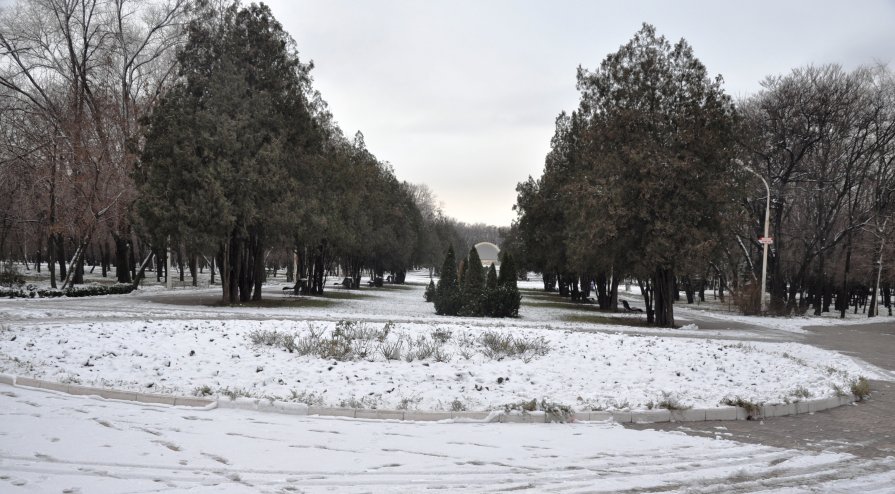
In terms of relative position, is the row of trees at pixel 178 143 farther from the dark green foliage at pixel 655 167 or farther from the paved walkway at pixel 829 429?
the paved walkway at pixel 829 429

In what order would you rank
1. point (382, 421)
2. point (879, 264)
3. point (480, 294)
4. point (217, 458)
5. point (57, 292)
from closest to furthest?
point (217, 458) < point (382, 421) < point (480, 294) < point (57, 292) < point (879, 264)

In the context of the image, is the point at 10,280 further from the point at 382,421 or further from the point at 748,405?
the point at 748,405

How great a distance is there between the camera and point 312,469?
5543mm

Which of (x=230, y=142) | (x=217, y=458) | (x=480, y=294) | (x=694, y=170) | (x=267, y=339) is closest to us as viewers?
(x=217, y=458)

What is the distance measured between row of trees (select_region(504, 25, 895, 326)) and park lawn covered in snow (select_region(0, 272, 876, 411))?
11466 mm

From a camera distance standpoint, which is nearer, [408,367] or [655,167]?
[408,367]

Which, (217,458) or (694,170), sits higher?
(694,170)

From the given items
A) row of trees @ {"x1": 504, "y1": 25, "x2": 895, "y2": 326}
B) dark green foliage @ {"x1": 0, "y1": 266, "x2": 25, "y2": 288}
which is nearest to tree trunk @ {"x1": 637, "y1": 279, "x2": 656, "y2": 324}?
row of trees @ {"x1": 504, "y1": 25, "x2": 895, "y2": 326}

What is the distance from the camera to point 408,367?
32.9 ft

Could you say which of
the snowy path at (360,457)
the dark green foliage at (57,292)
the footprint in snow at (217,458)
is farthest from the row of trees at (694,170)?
the dark green foliage at (57,292)

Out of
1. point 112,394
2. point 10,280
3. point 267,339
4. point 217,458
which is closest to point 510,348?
point 267,339

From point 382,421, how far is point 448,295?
20.2 meters

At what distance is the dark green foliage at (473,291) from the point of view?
26438 millimetres

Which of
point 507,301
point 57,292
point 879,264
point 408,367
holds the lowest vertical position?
point 408,367
